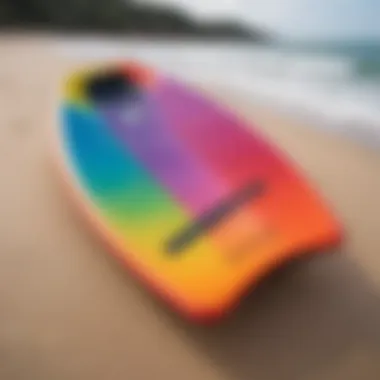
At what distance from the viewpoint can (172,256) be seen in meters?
0.68

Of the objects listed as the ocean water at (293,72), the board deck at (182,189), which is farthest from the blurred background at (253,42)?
the board deck at (182,189)

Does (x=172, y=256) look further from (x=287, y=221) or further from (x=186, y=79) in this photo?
(x=186, y=79)

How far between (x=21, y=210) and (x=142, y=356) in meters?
0.25

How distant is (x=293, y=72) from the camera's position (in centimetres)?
94

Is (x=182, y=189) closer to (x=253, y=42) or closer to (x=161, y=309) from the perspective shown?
(x=161, y=309)

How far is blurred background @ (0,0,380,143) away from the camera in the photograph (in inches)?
35.0

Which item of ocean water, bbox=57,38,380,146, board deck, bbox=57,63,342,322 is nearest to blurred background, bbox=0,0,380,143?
ocean water, bbox=57,38,380,146

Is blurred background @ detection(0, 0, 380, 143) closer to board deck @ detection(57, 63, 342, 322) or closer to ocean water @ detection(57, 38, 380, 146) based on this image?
ocean water @ detection(57, 38, 380, 146)

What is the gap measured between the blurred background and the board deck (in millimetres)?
106

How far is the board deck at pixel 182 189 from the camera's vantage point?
2.16ft

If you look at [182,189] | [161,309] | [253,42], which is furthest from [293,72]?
[161,309]

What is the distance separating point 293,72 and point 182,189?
0.28 metres

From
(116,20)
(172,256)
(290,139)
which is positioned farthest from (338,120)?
(116,20)

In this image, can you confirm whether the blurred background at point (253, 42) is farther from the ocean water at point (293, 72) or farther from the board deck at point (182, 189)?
the board deck at point (182, 189)
